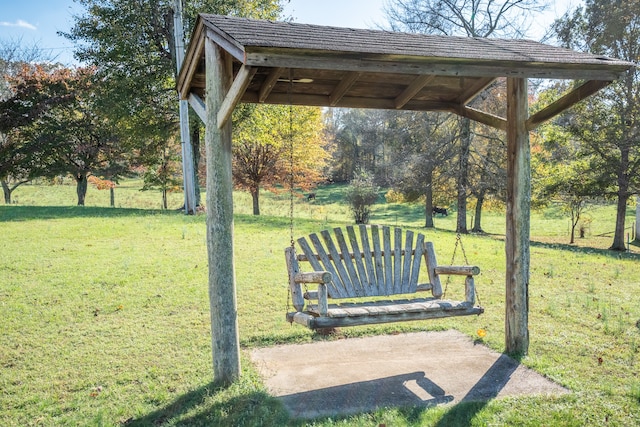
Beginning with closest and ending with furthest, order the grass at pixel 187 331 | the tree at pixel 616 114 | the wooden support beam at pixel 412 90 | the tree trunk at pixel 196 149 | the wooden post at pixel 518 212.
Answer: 1. the grass at pixel 187 331
2. the wooden post at pixel 518 212
3. the wooden support beam at pixel 412 90
4. the tree at pixel 616 114
5. the tree trunk at pixel 196 149

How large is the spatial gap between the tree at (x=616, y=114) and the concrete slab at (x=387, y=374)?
12.7 meters

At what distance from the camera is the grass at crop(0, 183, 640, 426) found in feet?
12.7

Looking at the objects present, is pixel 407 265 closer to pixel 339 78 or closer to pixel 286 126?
pixel 339 78

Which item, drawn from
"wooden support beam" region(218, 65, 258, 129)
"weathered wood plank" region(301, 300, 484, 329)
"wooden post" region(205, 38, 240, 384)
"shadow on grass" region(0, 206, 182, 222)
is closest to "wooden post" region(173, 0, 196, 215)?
"shadow on grass" region(0, 206, 182, 222)

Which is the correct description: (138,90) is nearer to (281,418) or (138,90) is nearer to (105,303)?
(105,303)

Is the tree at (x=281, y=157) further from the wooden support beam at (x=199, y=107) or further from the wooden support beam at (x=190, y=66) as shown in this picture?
the wooden support beam at (x=199, y=107)

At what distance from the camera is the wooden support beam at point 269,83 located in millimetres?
4703

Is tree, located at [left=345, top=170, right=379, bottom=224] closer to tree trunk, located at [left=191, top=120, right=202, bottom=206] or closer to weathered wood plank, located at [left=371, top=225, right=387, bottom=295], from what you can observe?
tree trunk, located at [left=191, top=120, right=202, bottom=206]

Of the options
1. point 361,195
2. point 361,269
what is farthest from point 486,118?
point 361,195

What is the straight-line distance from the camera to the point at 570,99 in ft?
15.5

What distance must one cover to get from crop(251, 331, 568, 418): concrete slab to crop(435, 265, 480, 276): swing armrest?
2.85ft

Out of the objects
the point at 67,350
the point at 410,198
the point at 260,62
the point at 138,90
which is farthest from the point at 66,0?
the point at 260,62

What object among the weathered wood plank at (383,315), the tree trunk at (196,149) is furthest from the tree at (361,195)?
the weathered wood plank at (383,315)

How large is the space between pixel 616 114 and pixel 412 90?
523 inches
